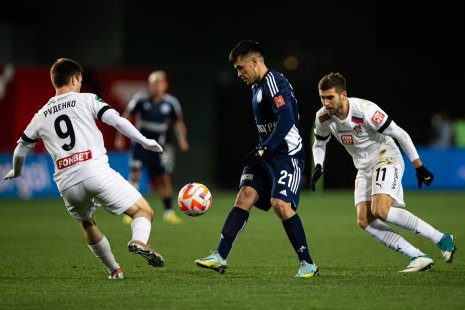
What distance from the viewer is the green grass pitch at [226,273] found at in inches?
278

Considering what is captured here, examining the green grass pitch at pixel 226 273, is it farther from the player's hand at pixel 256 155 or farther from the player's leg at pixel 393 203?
the player's hand at pixel 256 155

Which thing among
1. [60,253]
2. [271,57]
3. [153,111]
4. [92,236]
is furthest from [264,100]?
[271,57]

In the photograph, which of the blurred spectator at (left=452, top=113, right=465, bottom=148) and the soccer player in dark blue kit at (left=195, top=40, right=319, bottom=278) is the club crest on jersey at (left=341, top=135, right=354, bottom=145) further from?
the blurred spectator at (left=452, top=113, right=465, bottom=148)

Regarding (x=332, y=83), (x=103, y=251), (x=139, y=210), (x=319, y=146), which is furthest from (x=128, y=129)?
(x=319, y=146)

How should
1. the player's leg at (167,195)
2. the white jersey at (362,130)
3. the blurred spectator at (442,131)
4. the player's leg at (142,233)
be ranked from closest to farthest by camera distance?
the player's leg at (142,233)
the white jersey at (362,130)
the player's leg at (167,195)
the blurred spectator at (442,131)

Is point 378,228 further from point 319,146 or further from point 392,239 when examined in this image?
point 319,146

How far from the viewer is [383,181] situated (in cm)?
894

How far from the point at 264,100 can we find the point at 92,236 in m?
1.96

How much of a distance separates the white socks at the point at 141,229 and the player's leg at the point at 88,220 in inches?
17.4

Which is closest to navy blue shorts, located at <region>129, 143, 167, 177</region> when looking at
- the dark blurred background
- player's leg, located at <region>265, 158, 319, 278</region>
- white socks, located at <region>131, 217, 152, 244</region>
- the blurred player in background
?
the blurred player in background

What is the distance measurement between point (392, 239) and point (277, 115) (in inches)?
69.3

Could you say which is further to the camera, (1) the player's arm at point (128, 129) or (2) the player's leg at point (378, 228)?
(2) the player's leg at point (378, 228)

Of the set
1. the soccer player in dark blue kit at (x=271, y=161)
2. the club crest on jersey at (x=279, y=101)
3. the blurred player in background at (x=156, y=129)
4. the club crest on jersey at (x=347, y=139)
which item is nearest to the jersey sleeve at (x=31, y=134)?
the soccer player in dark blue kit at (x=271, y=161)

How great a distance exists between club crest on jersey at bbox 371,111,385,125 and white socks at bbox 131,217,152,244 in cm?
237
